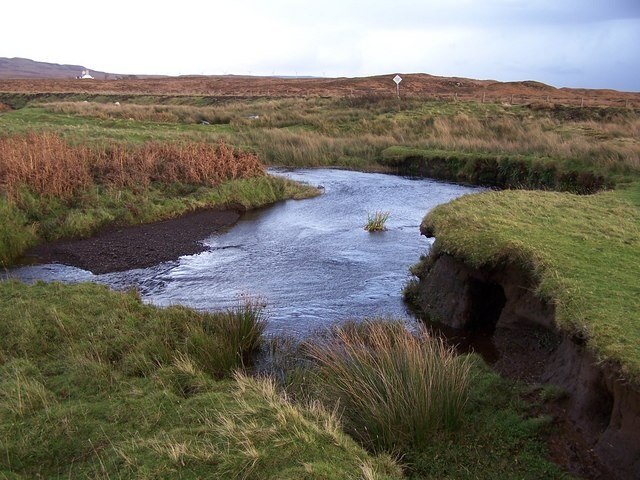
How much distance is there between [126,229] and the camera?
17.1 m

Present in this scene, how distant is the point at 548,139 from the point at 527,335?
767 inches

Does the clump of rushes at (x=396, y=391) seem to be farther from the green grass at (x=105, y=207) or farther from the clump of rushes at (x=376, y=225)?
the green grass at (x=105, y=207)

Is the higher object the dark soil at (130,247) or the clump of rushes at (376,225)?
the clump of rushes at (376,225)

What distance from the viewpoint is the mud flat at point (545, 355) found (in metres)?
5.93

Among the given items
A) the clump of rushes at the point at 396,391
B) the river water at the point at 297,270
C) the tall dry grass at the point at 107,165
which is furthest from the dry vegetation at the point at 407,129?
the clump of rushes at the point at 396,391

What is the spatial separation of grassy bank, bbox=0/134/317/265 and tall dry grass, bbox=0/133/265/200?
0.09ft

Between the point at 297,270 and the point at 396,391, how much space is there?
7431mm

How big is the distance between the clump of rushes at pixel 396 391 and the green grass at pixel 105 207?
420 inches

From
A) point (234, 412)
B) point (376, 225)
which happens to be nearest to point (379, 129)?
point (376, 225)

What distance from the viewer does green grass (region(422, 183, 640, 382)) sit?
6916 mm

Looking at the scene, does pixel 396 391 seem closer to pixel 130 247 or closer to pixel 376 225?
pixel 130 247

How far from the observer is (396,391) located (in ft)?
20.6

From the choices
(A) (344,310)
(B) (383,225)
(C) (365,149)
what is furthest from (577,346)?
(C) (365,149)

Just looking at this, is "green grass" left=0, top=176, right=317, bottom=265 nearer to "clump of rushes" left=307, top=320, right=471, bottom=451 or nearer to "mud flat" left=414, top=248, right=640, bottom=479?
"mud flat" left=414, top=248, right=640, bottom=479
